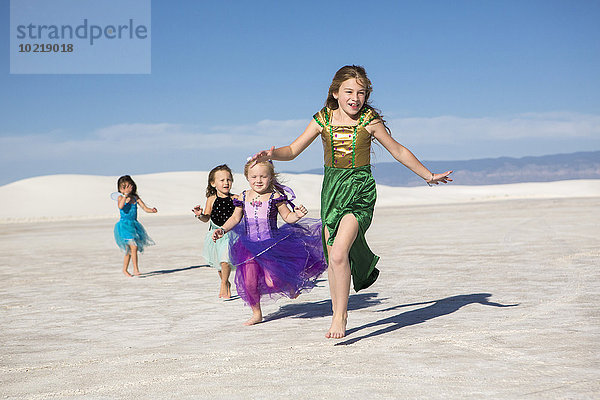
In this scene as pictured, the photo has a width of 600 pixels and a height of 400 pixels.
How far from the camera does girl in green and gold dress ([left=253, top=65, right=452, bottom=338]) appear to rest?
557cm

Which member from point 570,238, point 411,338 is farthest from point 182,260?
point 411,338

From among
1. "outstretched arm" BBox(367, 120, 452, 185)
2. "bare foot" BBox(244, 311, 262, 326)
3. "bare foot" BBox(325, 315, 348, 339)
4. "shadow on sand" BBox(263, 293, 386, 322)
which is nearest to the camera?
"bare foot" BBox(325, 315, 348, 339)

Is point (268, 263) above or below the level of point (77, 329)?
above

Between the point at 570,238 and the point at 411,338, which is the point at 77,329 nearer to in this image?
the point at 411,338

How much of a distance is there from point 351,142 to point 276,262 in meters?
1.45

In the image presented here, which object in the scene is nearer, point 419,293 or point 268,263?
point 268,263

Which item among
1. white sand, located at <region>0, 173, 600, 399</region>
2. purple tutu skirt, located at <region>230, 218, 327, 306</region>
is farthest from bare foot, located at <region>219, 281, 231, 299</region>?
purple tutu skirt, located at <region>230, 218, 327, 306</region>

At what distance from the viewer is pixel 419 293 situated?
8000 mm

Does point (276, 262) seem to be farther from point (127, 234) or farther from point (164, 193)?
point (164, 193)

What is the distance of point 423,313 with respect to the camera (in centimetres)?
668

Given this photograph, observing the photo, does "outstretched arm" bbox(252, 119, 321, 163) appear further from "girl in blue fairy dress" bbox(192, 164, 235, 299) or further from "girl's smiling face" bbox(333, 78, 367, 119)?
"girl in blue fairy dress" bbox(192, 164, 235, 299)

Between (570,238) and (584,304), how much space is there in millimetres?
7951

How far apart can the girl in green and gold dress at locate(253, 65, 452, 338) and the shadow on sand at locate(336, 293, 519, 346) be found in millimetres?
422

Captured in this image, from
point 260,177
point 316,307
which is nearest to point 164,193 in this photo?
point 316,307
